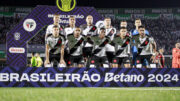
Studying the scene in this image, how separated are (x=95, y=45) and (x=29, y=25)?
3097 millimetres

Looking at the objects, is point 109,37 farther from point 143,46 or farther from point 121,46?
point 143,46

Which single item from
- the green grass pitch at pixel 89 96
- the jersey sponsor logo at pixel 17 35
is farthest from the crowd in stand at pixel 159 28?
the green grass pitch at pixel 89 96

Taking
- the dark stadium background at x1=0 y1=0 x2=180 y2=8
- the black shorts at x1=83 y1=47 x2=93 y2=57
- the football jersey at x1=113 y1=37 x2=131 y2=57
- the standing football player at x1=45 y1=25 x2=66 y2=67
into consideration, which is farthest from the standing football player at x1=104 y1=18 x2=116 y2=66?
the dark stadium background at x1=0 y1=0 x2=180 y2=8

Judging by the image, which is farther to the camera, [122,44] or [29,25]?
[29,25]

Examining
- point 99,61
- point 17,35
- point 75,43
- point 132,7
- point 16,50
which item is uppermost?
point 132,7

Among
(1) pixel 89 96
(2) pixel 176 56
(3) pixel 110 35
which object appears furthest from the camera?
(2) pixel 176 56

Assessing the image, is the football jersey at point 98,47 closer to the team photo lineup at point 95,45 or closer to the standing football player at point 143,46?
the team photo lineup at point 95,45

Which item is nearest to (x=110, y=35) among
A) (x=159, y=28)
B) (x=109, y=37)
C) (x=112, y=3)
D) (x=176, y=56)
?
(x=109, y=37)

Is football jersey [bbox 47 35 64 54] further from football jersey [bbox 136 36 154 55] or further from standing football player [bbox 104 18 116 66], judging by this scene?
football jersey [bbox 136 36 154 55]

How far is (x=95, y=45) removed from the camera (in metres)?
10.2

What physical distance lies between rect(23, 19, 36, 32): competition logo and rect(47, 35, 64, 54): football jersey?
210 cm

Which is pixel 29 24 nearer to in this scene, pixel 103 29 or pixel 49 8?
pixel 49 8

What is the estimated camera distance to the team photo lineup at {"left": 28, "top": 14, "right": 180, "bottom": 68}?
9.90 meters

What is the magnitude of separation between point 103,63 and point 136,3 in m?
25.5
